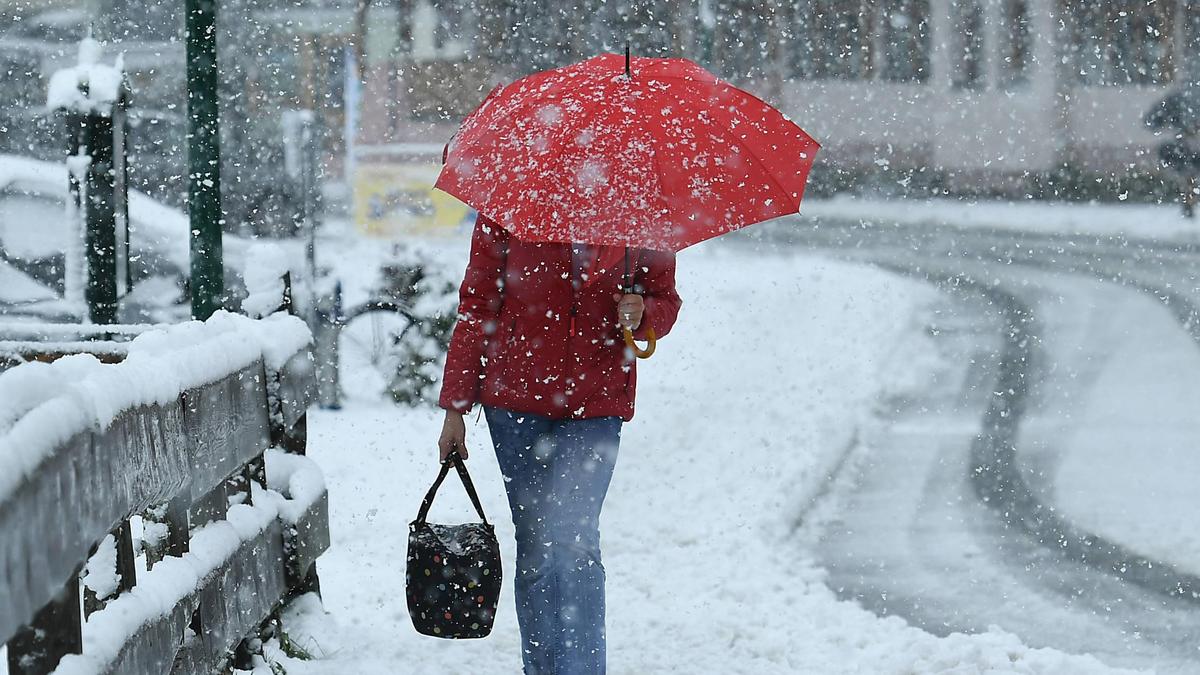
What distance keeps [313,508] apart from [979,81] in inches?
1318

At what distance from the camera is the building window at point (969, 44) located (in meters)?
36.3

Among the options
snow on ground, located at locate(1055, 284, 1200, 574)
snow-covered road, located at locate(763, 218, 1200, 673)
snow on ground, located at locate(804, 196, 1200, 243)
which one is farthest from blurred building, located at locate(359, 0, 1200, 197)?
snow on ground, located at locate(1055, 284, 1200, 574)

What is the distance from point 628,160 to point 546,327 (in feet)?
1.77

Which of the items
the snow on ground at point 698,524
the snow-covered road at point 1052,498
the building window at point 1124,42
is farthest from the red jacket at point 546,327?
the building window at point 1124,42

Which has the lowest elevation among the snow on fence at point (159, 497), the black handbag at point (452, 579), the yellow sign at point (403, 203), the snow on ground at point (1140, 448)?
the snow on ground at point (1140, 448)

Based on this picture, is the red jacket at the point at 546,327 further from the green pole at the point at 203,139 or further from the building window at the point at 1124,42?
the building window at the point at 1124,42

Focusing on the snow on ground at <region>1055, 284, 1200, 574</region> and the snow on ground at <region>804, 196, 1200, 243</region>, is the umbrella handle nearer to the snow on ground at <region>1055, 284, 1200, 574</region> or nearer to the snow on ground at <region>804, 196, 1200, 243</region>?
the snow on ground at <region>1055, 284, 1200, 574</region>

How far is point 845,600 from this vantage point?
6594mm

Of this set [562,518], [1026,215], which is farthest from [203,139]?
[1026,215]

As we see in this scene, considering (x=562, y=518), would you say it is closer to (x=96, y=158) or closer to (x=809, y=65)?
(x=96, y=158)

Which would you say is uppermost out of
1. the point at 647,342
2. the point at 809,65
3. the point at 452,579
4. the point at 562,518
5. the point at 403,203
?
the point at 809,65

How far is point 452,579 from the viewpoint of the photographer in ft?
14.0

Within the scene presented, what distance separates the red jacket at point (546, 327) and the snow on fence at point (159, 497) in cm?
73

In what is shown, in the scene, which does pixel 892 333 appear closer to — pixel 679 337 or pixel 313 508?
pixel 679 337
